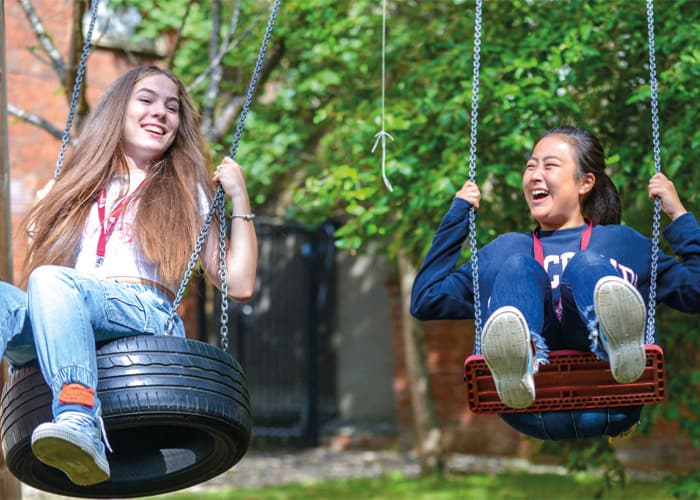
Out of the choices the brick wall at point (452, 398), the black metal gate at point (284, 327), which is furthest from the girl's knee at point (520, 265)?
the black metal gate at point (284, 327)

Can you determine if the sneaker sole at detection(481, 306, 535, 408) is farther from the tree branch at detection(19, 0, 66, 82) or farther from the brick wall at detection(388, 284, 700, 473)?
the brick wall at detection(388, 284, 700, 473)

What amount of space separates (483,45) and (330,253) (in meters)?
6.28

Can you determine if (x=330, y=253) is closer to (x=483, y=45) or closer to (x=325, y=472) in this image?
(x=325, y=472)

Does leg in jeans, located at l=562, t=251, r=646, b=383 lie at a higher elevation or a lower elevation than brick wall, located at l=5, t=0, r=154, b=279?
lower

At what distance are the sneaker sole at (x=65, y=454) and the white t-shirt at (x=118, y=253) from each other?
69cm

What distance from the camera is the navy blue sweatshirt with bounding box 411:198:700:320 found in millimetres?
3811

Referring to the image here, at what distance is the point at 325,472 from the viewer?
10203 millimetres

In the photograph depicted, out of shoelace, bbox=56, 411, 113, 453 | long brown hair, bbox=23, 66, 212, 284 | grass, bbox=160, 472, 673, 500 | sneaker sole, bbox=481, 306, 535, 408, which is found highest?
long brown hair, bbox=23, 66, 212, 284

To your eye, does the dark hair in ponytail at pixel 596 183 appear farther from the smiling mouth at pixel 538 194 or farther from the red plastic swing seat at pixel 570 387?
the red plastic swing seat at pixel 570 387

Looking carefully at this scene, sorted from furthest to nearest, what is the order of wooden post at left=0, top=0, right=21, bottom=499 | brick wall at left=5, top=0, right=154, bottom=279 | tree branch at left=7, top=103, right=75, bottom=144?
brick wall at left=5, top=0, right=154, bottom=279
tree branch at left=7, top=103, right=75, bottom=144
wooden post at left=0, top=0, right=21, bottom=499

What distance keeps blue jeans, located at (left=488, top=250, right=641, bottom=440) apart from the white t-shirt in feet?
3.75

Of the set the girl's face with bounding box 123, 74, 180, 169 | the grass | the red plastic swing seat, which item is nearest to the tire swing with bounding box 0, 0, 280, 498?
the girl's face with bounding box 123, 74, 180, 169

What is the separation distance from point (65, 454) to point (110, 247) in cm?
83

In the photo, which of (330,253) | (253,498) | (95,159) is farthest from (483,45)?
(330,253)
